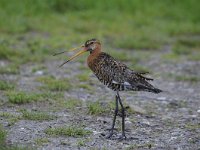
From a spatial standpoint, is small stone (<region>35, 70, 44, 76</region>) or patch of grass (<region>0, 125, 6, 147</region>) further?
small stone (<region>35, 70, 44, 76</region>)

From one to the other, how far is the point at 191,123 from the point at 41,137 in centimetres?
237

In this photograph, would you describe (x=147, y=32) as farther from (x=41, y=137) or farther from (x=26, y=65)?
(x=41, y=137)

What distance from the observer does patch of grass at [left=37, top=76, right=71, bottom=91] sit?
10570 millimetres

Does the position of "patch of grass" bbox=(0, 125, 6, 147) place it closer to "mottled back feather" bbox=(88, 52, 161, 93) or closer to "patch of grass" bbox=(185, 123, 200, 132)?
→ "mottled back feather" bbox=(88, 52, 161, 93)

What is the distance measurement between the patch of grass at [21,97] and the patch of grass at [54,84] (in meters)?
0.75

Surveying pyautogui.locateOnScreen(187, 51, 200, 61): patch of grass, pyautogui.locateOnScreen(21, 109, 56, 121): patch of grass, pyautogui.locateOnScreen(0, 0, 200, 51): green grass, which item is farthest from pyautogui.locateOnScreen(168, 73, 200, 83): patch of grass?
pyautogui.locateOnScreen(21, 109, 56, 121): patch of grass

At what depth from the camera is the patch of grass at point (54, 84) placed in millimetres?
10570

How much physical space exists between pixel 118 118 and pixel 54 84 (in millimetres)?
1927

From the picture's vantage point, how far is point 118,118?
9086mm

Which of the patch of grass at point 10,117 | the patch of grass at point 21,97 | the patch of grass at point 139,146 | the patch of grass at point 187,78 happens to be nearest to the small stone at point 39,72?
the patch of grass at point 21,97

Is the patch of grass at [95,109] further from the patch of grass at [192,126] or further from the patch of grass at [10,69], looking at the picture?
the patch of grass at [10,69]

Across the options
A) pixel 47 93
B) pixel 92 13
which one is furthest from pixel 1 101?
pixel 92 13

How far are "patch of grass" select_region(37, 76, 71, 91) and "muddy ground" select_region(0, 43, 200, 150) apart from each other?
0.11 m

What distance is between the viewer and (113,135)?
8.20 meters
